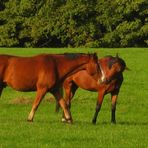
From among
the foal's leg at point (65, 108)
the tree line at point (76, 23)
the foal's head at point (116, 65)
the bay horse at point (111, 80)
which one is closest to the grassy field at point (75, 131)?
the foal's leg at point (65, 108)

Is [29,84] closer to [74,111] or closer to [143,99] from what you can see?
[74,111]

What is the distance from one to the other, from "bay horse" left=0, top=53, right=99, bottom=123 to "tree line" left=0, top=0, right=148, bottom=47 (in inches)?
1775

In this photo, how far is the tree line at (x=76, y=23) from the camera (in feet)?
198

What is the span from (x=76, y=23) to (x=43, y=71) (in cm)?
4791

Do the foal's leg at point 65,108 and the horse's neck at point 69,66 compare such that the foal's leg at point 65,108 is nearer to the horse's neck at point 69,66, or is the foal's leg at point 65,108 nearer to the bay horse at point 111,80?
the horse's neck at point 69,66

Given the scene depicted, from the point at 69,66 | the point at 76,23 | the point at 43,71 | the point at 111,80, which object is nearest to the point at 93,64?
the point at 69,66

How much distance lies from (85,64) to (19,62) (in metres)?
1.64

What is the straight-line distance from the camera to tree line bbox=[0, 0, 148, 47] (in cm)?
6041

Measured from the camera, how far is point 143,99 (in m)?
25.0

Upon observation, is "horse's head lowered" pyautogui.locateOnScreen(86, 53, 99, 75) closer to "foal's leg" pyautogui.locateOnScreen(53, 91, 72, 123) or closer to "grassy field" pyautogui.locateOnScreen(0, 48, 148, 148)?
"foal's leg" pyautogui.locateOnScreen(53, 91, 72, 123)

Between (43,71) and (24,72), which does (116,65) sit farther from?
(24,72)

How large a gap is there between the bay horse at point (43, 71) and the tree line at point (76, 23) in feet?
148

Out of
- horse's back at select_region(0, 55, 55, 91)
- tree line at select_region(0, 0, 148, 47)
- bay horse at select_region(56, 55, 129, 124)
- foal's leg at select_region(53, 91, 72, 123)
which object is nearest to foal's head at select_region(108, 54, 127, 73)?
bay horse at select_region(56, 55, 129, 124)

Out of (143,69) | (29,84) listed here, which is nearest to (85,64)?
(29,84)
